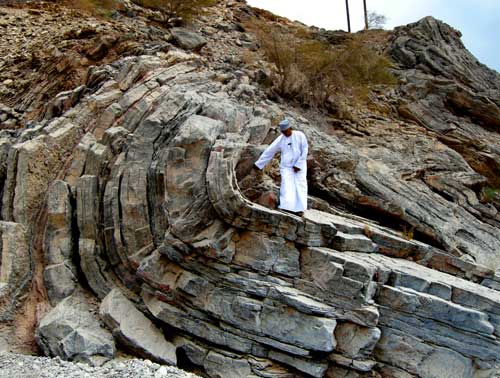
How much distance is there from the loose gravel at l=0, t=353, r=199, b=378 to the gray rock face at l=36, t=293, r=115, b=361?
29cm

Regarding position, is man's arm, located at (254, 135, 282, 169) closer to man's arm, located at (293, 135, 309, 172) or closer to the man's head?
the man's head

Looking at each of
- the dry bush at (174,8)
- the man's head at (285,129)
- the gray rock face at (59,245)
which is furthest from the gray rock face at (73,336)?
the dry bush at (174,8)

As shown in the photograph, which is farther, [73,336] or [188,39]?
[188,39]

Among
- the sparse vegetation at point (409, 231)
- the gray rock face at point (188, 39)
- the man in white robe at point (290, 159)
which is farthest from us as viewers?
the gray rock face at point (188, 39)

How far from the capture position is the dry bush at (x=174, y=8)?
19.8 metres

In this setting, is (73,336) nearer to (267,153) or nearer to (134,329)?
(134,329)

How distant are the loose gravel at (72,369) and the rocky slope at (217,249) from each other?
41 cm

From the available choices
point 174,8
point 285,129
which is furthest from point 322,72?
point 285,129

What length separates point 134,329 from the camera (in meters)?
7.51

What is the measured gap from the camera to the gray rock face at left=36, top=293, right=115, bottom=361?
274 inches

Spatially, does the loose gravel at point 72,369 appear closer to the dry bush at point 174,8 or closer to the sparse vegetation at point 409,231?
the sparse vegetation at point 409,231

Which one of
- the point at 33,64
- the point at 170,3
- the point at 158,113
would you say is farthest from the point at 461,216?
the point at 170,3

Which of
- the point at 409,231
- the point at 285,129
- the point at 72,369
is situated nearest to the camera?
the point at 72,369

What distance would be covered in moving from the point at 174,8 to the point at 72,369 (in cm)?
1664
